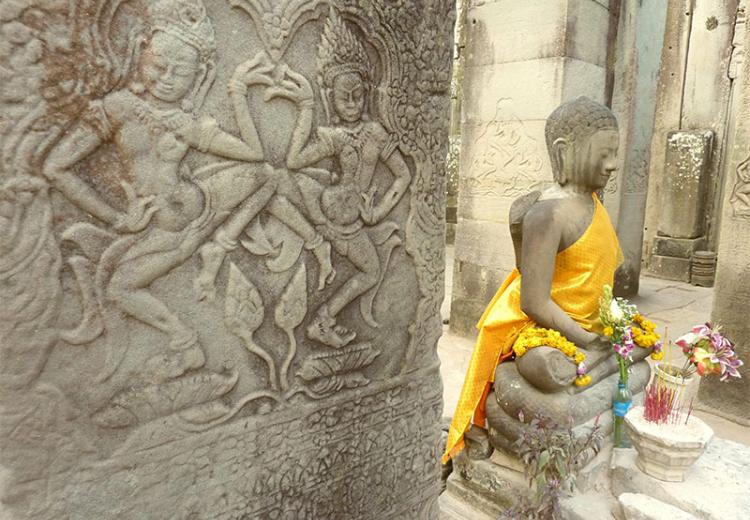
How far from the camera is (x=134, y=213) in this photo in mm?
1146

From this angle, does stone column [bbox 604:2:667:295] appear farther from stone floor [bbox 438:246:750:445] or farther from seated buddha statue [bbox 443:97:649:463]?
seated buddha statue [bbox 443:97:649:463]

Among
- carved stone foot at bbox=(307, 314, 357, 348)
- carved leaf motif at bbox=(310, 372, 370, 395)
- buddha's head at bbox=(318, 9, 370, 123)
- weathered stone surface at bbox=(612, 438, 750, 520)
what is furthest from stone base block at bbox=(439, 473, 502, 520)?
buddha's head at bbox=(318, 9, 370, 123)

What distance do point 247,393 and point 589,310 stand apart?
7.26 ft

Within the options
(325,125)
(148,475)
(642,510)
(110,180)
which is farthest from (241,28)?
(642,510)

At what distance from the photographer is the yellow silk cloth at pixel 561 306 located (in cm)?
285

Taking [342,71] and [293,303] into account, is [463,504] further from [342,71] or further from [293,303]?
[342,71]

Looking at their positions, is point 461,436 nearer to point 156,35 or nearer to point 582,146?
point 582,146

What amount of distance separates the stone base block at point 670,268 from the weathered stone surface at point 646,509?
697 cm

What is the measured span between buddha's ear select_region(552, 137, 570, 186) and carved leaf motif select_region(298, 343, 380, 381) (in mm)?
1834

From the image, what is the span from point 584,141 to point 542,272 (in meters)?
0.75

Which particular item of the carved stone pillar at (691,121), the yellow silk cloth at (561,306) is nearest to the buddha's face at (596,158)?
the yellow silk cloth at (561,306)

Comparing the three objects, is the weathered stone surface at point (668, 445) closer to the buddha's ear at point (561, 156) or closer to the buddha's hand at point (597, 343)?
the buddha's hand at point (597, 343)

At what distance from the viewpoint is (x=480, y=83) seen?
17.4 ft

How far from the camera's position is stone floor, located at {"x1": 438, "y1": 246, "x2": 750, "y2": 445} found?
3.96m
